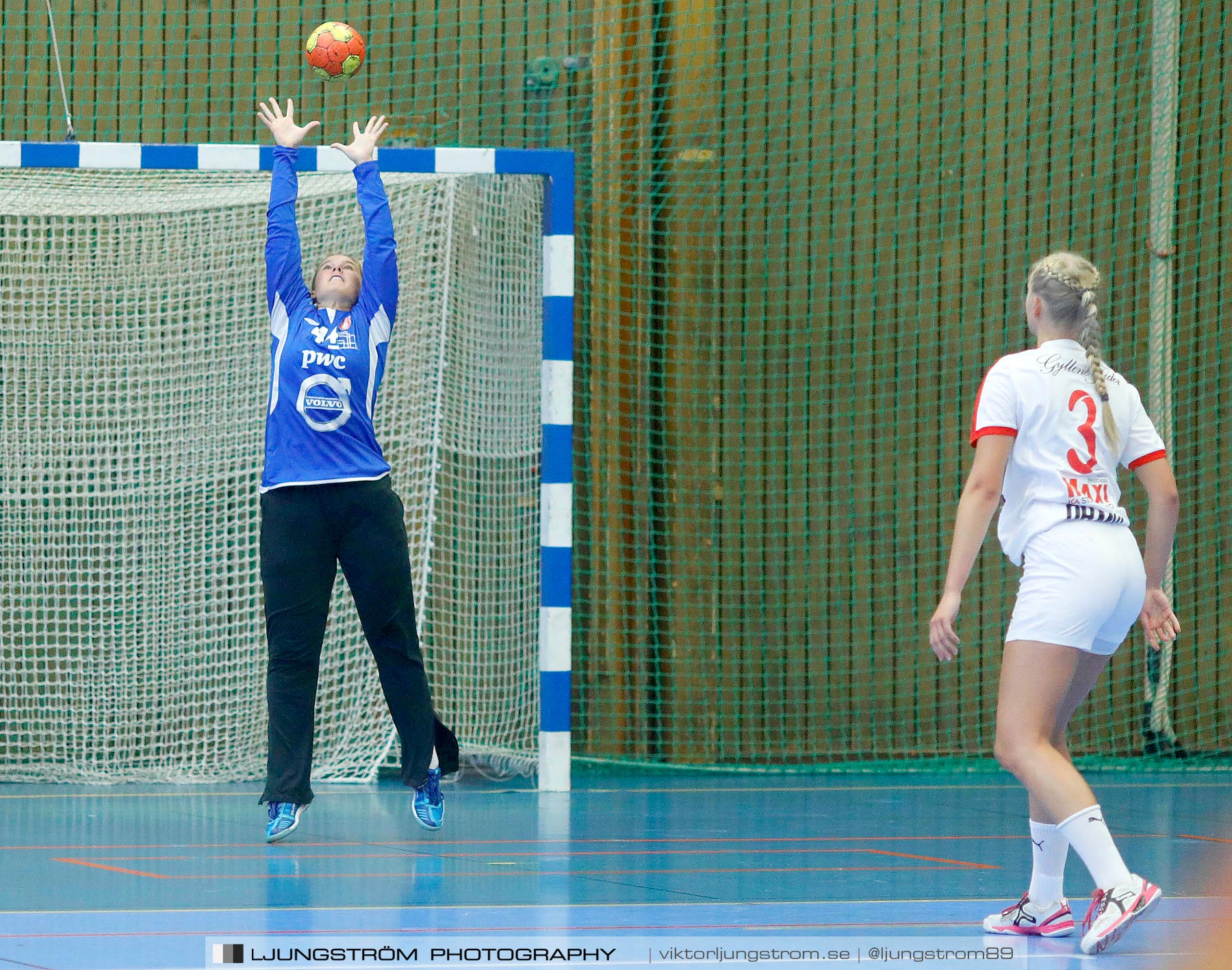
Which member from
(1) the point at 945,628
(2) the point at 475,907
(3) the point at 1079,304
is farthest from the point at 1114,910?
(2) the point at 475,907

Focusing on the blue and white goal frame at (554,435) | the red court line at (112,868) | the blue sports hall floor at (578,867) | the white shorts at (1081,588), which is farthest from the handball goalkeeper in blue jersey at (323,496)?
the white shorts at (1081,588)

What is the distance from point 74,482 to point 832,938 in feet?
15.8

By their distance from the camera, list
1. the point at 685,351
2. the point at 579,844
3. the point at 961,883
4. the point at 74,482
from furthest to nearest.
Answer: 1. the point at 685,351
2. the point at 74,482
3. the point at 579,844
4. the point at 961,883

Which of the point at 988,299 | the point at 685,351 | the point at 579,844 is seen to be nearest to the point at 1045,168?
the point at 988,299

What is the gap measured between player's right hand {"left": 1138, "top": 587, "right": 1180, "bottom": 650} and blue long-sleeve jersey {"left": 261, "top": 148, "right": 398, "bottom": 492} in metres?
2.62

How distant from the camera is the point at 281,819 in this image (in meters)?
5.60

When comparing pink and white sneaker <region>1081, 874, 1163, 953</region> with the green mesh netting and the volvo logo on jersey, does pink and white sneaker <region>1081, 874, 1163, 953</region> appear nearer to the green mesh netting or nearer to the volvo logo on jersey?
the volvo logo on jersey

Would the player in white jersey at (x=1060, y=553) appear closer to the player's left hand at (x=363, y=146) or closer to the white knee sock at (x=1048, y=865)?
the white knee sock at (x=1048, y=865)

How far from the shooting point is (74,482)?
757 cm

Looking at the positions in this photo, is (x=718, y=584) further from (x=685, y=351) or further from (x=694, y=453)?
(x=685, y=351)

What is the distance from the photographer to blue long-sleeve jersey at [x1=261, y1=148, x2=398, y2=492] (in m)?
5.59

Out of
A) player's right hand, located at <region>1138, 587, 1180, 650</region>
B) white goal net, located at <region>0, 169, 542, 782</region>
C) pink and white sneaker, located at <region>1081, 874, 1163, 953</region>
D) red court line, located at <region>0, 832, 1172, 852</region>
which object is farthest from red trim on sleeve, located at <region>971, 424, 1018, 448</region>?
white goal net, located at <region>0, 169, 542, 782</region>

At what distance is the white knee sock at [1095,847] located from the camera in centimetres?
389

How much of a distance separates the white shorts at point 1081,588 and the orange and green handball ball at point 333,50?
3547 millimetres
